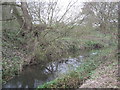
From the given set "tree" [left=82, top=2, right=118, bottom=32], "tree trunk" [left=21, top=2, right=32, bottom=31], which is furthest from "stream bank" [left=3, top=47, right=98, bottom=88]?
"tree" [left=82, top=2, right=118, bottom=32]

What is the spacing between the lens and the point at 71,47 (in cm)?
1781

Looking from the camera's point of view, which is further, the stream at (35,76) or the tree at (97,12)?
the tree at (97,12)

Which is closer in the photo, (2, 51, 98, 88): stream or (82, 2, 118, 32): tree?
(2, 51, 98, 88): stream

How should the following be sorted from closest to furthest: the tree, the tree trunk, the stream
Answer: the stream < the tree trunk < the tree

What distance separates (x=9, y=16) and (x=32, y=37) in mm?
3358

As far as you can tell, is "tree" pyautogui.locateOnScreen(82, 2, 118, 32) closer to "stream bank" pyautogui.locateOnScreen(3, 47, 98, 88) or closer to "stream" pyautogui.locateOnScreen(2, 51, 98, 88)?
"stream bank" pyautogui.locateOnScreen(3, 47, 98, 88)

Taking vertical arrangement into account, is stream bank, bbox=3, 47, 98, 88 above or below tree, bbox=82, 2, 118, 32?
below

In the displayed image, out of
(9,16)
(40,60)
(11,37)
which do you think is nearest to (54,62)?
(40,60)

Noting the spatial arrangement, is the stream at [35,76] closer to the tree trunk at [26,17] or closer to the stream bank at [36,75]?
the stream bank at [36,75]

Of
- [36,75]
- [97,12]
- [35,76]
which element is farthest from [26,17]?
[97,12]

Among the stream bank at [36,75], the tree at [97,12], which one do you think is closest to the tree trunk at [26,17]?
the stream bank at [36,75]

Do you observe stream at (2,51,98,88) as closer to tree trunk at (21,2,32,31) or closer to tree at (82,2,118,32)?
tree trunk at (21,2,32,31)

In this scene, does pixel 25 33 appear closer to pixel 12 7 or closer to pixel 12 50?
pixel 12 50

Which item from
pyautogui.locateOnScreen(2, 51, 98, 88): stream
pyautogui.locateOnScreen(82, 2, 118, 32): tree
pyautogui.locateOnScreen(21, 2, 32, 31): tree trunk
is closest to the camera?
pyautogui.locateOnScreen(2, 51, 98, 88): stream
